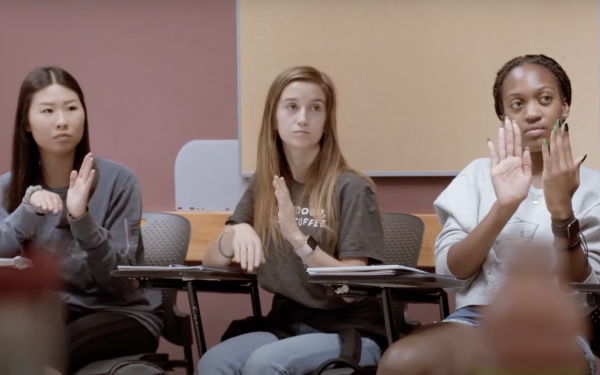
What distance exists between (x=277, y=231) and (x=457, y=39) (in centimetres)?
130

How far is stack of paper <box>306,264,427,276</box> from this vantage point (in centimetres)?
141

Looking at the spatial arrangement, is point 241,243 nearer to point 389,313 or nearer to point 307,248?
point 307,248

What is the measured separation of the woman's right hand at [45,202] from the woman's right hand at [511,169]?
3.88 ft

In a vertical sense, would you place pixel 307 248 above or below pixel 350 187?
below

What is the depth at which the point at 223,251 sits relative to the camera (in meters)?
2.18

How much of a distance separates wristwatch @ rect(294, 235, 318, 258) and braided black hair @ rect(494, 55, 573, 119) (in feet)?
2.14

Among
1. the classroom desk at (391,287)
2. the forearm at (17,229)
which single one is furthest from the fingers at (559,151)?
the forearm at (17,229)

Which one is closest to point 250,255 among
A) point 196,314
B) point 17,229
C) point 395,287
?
point 196,314

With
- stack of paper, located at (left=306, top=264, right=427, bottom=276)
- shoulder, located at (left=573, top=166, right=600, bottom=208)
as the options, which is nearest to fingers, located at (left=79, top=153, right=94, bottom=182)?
stack of paper, located at (left=306, top=264, right=427, bottom=276)

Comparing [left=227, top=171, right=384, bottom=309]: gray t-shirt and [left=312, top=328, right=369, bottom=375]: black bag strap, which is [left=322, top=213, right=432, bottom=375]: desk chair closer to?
[left=227, top=171, right=384, bottom=309]: gray t-shirt

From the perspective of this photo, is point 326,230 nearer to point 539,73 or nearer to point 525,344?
point 539,73

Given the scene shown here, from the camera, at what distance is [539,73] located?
6.19ft

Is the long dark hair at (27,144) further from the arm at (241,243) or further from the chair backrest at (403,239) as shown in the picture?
the chair backrest at (403,239)

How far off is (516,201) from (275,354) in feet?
2.39
